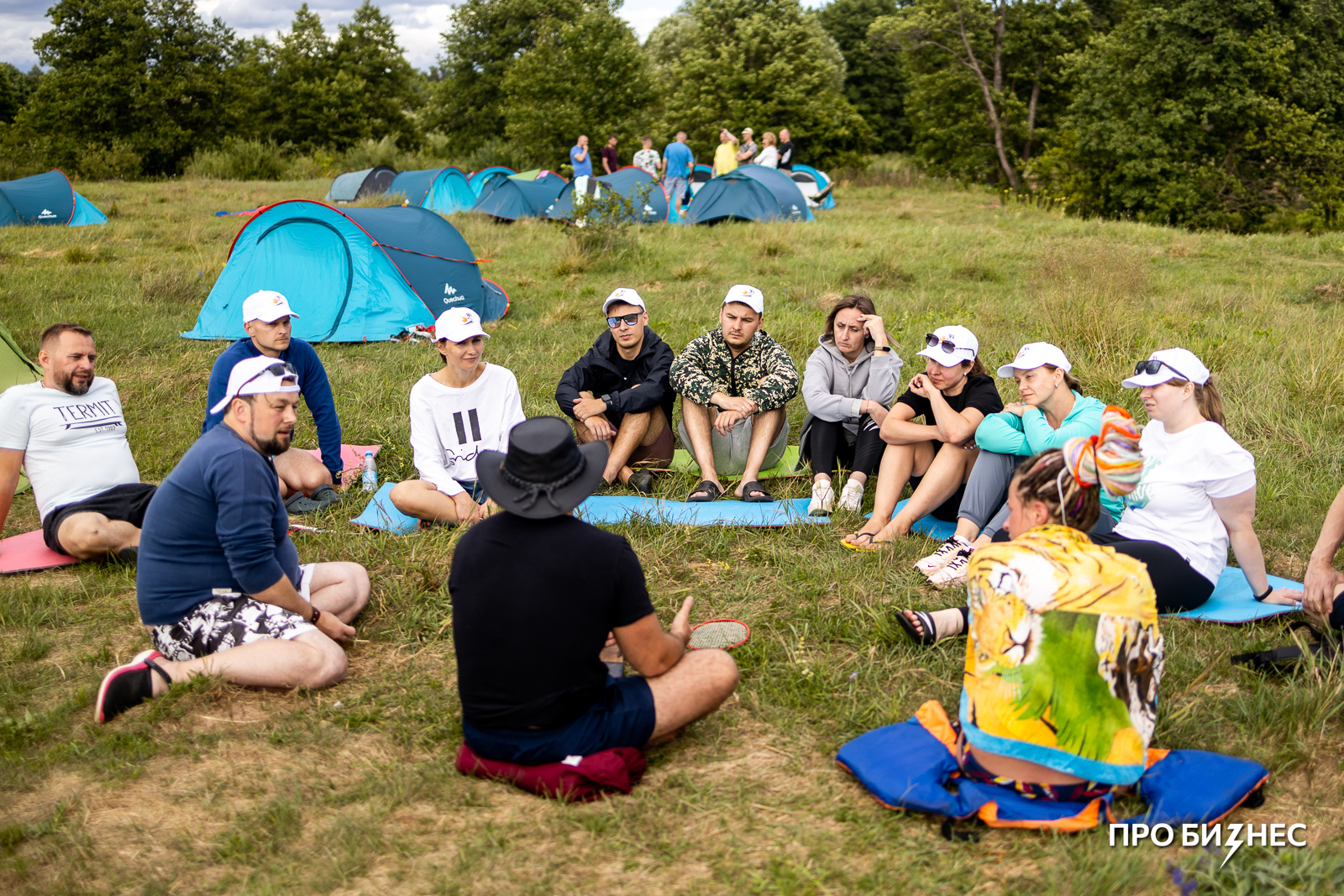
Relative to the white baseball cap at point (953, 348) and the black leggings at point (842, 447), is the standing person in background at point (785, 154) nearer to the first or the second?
the black leggings at point (842, 447)

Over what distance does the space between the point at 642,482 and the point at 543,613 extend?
2.83 m

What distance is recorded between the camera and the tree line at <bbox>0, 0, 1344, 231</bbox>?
17406 millimetres

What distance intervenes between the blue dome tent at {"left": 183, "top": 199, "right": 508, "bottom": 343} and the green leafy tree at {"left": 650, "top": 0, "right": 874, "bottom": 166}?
20230mm

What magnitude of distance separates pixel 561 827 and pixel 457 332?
2.75 metres

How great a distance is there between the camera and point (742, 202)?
46.2 feet

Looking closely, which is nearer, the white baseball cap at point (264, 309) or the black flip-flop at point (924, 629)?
the black flip-flop at point (924, 629)

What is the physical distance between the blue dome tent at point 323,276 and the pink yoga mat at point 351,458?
98.9 inches

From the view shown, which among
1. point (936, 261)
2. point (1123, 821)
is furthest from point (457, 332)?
point (936, 261)

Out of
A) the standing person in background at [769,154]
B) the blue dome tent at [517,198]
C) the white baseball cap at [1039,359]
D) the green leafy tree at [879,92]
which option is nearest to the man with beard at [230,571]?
the white baseball cap at [1039,359]

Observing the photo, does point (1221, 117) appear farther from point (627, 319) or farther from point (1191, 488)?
point (1191, 488)

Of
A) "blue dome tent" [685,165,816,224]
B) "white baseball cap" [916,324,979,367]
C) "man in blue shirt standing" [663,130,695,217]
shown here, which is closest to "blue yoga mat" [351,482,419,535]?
"white baseball cap" [916,324,979,367]

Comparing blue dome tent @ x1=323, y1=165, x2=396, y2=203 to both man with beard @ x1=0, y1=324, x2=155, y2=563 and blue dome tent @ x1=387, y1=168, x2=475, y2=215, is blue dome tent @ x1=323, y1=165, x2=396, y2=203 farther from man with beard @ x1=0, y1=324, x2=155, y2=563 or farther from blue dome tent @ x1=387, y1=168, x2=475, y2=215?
man with beard @ x1=0, y1=324, x2=155, y2=563

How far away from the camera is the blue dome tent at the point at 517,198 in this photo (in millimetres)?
15047

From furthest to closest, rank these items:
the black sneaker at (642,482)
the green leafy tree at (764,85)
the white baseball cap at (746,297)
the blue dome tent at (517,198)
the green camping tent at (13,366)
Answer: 1. the green leafy tree at (764,85)
2. the blue dome tent at (517,198)
3. the green camping tent at (13,366)
4. the black sneaker at (642,482)
5. the white baseball cap at (746,297)
